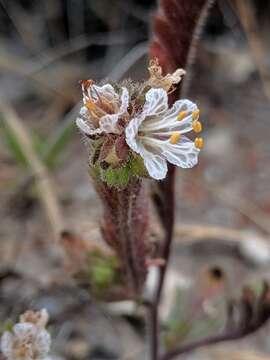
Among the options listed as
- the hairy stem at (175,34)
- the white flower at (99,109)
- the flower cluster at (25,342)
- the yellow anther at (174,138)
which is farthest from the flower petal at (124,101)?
the flower cluster at (25,342)

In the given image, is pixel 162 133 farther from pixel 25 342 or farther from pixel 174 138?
pixel 25 342

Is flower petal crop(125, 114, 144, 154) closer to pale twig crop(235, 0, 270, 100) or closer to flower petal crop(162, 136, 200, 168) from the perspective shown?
flower petal crop(162, 136, 200, 168)

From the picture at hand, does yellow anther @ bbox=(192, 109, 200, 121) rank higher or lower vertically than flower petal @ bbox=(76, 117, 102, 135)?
lower

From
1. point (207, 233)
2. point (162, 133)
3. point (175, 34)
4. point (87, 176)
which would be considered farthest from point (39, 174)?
A: point (162, 133)

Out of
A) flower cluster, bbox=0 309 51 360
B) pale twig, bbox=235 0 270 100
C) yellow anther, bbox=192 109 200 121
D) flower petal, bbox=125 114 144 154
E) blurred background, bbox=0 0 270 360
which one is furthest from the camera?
pale twig, bbox=235 0 270 100

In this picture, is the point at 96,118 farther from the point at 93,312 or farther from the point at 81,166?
the point at 81,166

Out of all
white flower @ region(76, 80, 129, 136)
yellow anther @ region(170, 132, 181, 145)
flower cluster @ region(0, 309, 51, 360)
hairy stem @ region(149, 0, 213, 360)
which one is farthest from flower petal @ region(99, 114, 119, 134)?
flower cluster @ region(0, 309, 51, 360)

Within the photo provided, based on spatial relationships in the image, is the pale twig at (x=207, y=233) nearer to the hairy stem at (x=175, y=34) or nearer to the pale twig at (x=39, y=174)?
the pale twig at (x=39, y=174)
